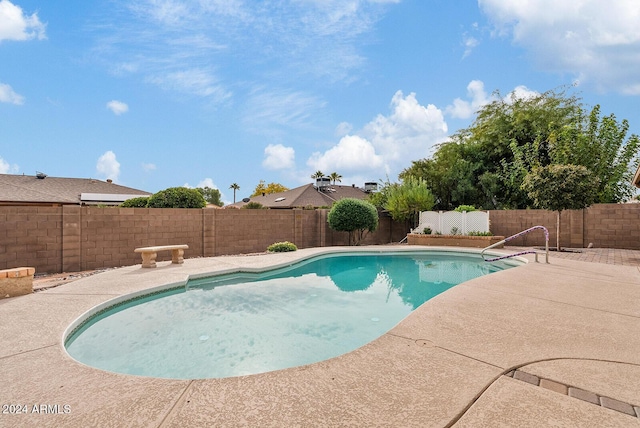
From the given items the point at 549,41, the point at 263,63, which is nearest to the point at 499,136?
the point at 549,41

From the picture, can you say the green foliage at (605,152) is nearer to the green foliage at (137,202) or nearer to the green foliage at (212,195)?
the green foliage at (137,202)

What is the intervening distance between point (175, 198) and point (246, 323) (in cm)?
795

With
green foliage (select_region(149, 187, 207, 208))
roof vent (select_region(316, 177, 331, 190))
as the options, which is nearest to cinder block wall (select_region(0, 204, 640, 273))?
green foliage (select_region(149, 187, 207, 208))

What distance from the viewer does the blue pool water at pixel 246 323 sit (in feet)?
11.0

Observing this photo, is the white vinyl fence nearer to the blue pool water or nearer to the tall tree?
the tall tree

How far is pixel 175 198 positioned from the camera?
36.5 ft

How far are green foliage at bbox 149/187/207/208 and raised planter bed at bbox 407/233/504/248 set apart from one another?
29.4ft

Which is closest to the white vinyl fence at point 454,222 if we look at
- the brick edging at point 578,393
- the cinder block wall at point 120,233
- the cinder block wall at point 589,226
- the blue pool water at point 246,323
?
the cinder block wall at point 589,226

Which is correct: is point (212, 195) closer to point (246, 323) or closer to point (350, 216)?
point (350, 216)

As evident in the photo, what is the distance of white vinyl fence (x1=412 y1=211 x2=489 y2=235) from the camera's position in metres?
13.8

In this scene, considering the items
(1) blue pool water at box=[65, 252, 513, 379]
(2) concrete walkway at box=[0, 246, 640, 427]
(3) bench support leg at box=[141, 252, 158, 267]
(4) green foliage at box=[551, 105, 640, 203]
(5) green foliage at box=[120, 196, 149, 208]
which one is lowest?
(1) blue pool water at box=[65, 252, 513, 379]

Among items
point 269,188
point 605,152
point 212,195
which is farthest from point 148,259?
point 212,195

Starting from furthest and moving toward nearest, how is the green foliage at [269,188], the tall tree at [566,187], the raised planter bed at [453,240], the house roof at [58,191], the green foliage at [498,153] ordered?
the green foliage at [269,188] < the green foliage at [498,153] < the house roof at [58,191] < the raised planter bed at [453,240] < the tall tree at [566,187]

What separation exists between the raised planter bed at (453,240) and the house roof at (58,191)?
15.0 m
